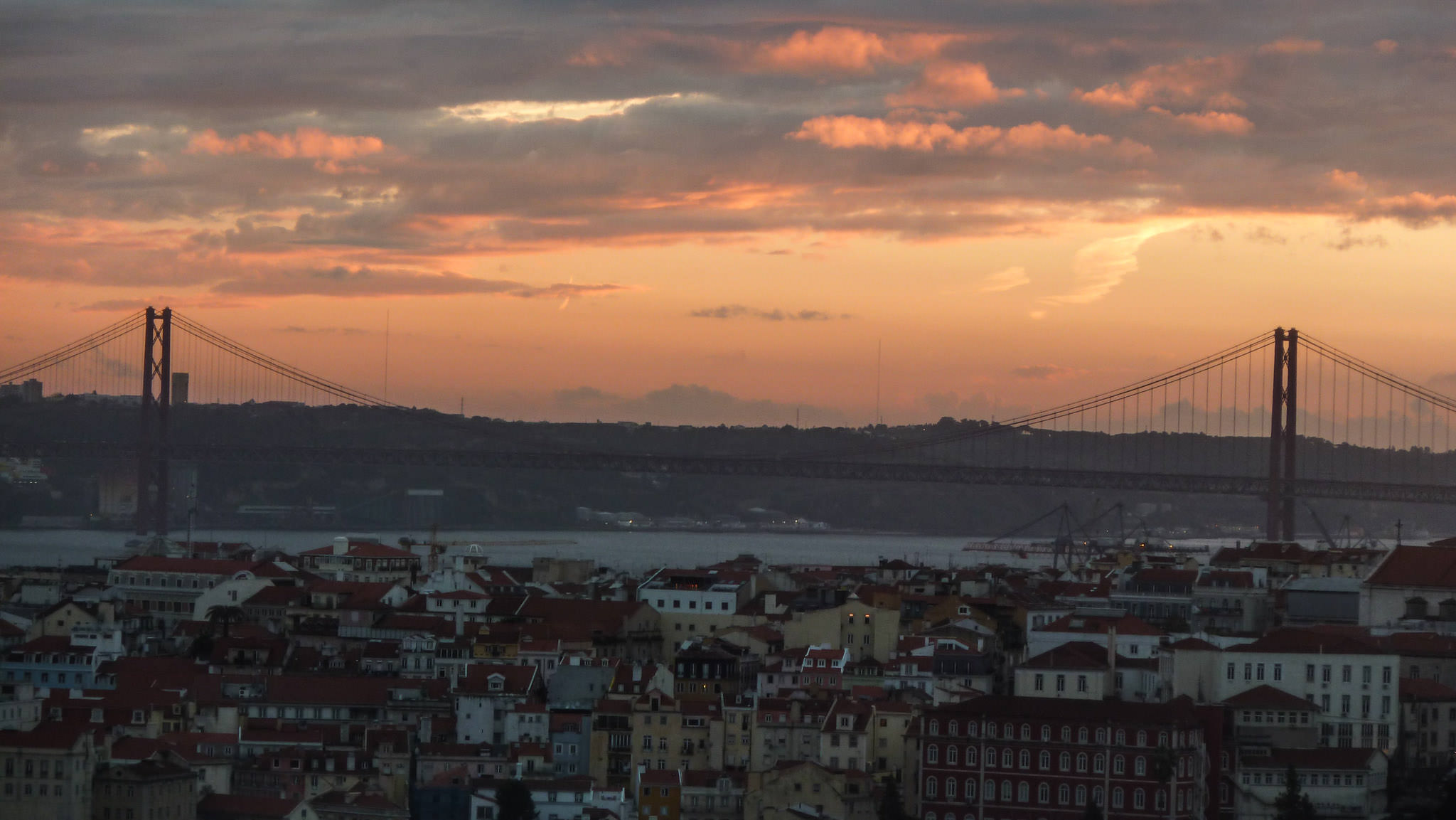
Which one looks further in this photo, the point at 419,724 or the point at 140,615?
the point at 140,615

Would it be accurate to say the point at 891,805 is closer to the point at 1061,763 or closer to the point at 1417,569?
the point at 1061,763

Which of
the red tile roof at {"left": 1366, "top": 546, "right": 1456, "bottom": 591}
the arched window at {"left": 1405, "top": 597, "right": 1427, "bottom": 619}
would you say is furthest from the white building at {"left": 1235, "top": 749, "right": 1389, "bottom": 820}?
the red tile roof at {"left": 1366, "top": 546, "right": 1456, "bottom": 591}

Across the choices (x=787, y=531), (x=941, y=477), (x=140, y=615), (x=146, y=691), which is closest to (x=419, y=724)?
(x=146, y=691)

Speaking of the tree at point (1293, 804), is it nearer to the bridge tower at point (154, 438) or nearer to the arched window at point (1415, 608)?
the arched window at point (1415, 608)

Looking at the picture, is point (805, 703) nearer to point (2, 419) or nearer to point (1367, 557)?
point (1367, 557)

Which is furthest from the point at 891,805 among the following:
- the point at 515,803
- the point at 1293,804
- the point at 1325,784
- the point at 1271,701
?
the point at 1271,701

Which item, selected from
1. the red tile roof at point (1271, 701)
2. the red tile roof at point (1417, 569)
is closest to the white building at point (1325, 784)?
the red tile roof at point (1271, 701)

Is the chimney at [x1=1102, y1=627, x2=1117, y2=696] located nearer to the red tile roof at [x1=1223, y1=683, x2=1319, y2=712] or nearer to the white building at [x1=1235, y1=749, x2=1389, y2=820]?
the red tile roof at [x1=1223, y1=683, x2=1319, y2=712]
